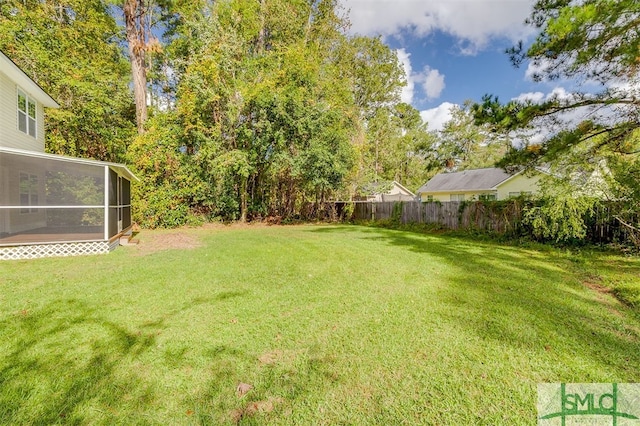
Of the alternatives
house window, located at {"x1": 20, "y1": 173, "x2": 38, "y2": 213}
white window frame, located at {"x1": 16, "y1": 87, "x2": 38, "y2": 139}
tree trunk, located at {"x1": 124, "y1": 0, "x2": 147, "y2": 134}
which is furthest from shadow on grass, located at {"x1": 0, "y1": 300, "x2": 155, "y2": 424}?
tree trunk, located at {"x1": 124, "y1": 0, "x2": 147, "y2": 134}

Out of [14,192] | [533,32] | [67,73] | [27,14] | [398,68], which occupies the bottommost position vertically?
[14,192]

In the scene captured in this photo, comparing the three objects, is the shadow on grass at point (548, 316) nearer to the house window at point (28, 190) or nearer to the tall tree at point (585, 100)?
the tall tree at point (585, 100)

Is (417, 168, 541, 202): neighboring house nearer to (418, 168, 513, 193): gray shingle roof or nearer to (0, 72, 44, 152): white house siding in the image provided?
(418, 168, 513, 193): gray shingle roof

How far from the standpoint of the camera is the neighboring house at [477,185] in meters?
19.4

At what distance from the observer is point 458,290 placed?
14.9ft

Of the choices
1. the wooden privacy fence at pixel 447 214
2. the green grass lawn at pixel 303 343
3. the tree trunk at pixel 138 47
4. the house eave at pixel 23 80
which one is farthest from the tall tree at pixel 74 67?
the wooden privacy fence at pixel 447 214

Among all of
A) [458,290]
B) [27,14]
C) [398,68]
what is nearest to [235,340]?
[458,290]

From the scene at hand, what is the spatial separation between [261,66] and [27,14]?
9498 millimetres

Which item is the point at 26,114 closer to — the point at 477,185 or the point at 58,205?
the point at 58,205

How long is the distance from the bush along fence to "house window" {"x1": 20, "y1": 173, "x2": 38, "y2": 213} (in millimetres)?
13537

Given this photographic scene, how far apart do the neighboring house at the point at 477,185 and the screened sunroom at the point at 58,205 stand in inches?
628

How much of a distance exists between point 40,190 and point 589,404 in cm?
1664

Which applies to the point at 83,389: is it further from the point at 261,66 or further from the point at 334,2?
the point at 334,2

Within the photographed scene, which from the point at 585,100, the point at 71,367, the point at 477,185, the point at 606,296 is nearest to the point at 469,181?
the point at 477,185
